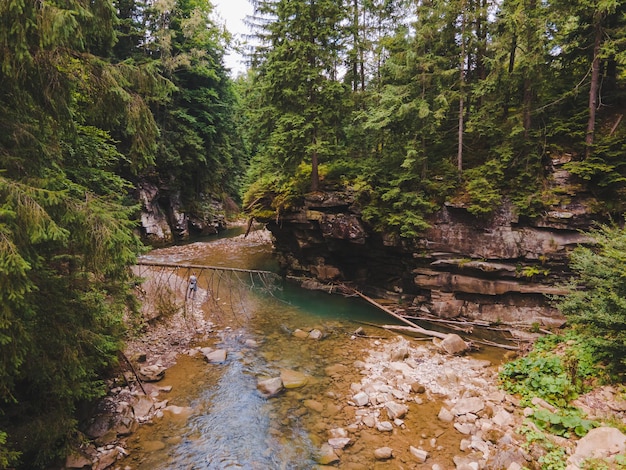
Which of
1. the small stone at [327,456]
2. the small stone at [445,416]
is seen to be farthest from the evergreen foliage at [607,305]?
the small stone at [327,456]

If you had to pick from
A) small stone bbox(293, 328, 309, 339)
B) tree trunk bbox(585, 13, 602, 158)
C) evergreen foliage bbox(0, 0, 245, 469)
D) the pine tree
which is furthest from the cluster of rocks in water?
the pine tree

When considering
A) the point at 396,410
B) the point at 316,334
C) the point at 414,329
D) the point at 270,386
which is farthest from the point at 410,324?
the point at 270,386

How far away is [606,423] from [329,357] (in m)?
6.60

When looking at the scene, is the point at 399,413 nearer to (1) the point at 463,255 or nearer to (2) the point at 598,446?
(2) the point at 598,446

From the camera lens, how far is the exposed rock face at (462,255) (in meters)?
12.2

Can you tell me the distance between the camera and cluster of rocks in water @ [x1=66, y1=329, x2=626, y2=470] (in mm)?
5855

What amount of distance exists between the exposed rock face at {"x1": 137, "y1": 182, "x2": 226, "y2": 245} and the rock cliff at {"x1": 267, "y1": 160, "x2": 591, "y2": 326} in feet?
46.0

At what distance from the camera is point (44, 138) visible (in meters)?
4.90

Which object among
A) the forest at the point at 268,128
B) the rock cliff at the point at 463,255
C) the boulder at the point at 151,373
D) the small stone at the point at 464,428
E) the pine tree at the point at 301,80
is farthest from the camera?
the pine tree at the point at 301,80

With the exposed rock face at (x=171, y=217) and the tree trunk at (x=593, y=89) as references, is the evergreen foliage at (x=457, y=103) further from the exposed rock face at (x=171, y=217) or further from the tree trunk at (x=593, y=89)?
the exposed rock face at (x=171, y=217)

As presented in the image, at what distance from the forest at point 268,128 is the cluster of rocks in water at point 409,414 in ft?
3.24

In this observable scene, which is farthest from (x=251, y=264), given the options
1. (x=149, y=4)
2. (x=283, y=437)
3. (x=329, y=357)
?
(x=149, y=4)

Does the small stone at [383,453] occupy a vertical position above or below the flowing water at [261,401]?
below

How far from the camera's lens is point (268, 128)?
671 inches
